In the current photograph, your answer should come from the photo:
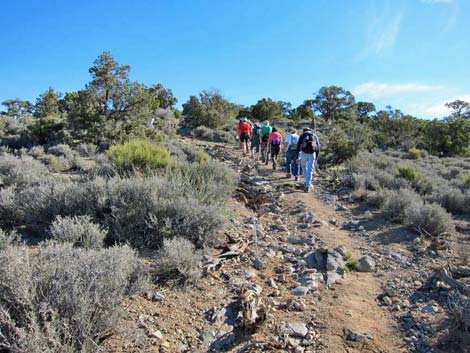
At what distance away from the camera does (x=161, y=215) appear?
4570 mm

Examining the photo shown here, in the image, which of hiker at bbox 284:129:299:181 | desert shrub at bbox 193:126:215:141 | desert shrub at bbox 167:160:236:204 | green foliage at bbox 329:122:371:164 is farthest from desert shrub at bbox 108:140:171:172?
desert shrub at bbox 193:126:215:141

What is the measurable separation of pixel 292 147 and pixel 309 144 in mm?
2122

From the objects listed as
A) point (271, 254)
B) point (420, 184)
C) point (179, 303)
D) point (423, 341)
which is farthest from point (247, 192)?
point (420, 184)

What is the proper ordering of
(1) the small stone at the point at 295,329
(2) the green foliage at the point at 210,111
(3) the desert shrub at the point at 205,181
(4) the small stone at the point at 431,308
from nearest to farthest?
1. (1) the small stone at the point at 295,329
2. (4) the small stone at the point at 431,308
3. (3) the desert shrub at the point at 205,181
4. (2) the green foliage at the point at 210,111

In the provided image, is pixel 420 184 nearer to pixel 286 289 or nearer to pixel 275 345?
pixel 286 289

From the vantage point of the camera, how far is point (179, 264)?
358 centimetres

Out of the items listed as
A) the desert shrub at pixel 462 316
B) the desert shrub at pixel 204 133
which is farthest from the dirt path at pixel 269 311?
the desert shrub at pixel 204 133

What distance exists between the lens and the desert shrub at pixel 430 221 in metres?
5.75

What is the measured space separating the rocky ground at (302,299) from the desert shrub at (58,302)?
0.96 feet

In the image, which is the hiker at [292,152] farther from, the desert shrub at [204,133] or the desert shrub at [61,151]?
the desert shrub at [204,133]

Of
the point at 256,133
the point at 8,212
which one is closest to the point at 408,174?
the point at 256,133

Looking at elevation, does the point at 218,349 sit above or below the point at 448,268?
below

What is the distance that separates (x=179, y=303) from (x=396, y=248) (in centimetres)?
382

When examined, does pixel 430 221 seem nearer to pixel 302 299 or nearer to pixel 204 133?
pixel 302 299
